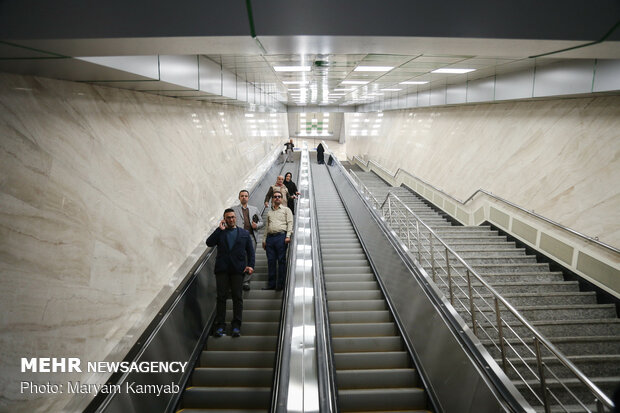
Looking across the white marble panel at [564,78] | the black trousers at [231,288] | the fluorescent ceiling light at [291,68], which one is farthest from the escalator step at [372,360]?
the fluorescent ceiling light at [291,68]

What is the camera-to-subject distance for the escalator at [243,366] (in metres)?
3.25

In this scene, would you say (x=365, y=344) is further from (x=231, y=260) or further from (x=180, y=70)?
(x=180, y=70)

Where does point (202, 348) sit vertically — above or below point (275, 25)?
below

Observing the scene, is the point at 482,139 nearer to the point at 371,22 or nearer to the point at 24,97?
the point at 371,22

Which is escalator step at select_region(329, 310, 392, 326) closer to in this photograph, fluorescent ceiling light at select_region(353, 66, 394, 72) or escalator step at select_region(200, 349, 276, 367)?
escalator step at select_region(200, 349, 276, 367)

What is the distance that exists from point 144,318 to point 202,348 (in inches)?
30.1

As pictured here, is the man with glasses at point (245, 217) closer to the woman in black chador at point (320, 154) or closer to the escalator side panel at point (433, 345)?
the escalator side panel at point (433, 345)

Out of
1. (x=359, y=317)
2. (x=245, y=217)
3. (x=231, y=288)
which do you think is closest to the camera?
(x=231, y=288)

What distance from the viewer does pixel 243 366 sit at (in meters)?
3.77

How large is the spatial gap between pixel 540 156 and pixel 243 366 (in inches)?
263

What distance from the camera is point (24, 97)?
2.57 meters

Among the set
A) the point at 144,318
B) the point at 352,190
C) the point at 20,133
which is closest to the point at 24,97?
the point at 20,133

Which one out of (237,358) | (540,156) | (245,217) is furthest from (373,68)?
(237,358)

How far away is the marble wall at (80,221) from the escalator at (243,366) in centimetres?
87
